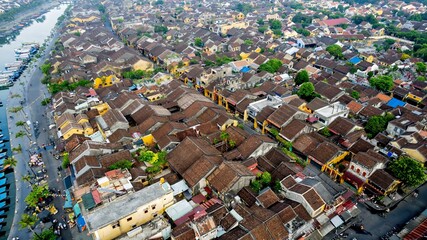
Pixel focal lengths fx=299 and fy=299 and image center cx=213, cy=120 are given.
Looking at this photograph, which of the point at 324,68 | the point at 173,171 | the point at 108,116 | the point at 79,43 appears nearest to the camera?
the point at 173,171

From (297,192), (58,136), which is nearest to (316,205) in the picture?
(297,192)

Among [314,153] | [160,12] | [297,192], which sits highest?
[297,192]

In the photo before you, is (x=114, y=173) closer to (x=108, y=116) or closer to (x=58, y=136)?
(x=108, y=116)

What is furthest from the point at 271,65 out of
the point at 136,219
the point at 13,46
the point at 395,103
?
the point at 13,46

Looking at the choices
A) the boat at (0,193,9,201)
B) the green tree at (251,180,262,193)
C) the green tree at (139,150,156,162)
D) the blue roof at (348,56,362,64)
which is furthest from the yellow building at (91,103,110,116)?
the blue roof at (348,56,362,64)

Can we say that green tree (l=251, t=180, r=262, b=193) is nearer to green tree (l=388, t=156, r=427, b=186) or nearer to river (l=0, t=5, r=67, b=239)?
green tree (l=388, t=156, r=427, b=186)

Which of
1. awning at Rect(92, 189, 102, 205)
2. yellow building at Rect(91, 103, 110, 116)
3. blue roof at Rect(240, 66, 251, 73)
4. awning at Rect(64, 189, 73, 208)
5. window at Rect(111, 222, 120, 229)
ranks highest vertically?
awning at Rect(92, 189, 102, 205)

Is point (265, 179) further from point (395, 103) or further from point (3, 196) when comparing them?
point (395, 103)
